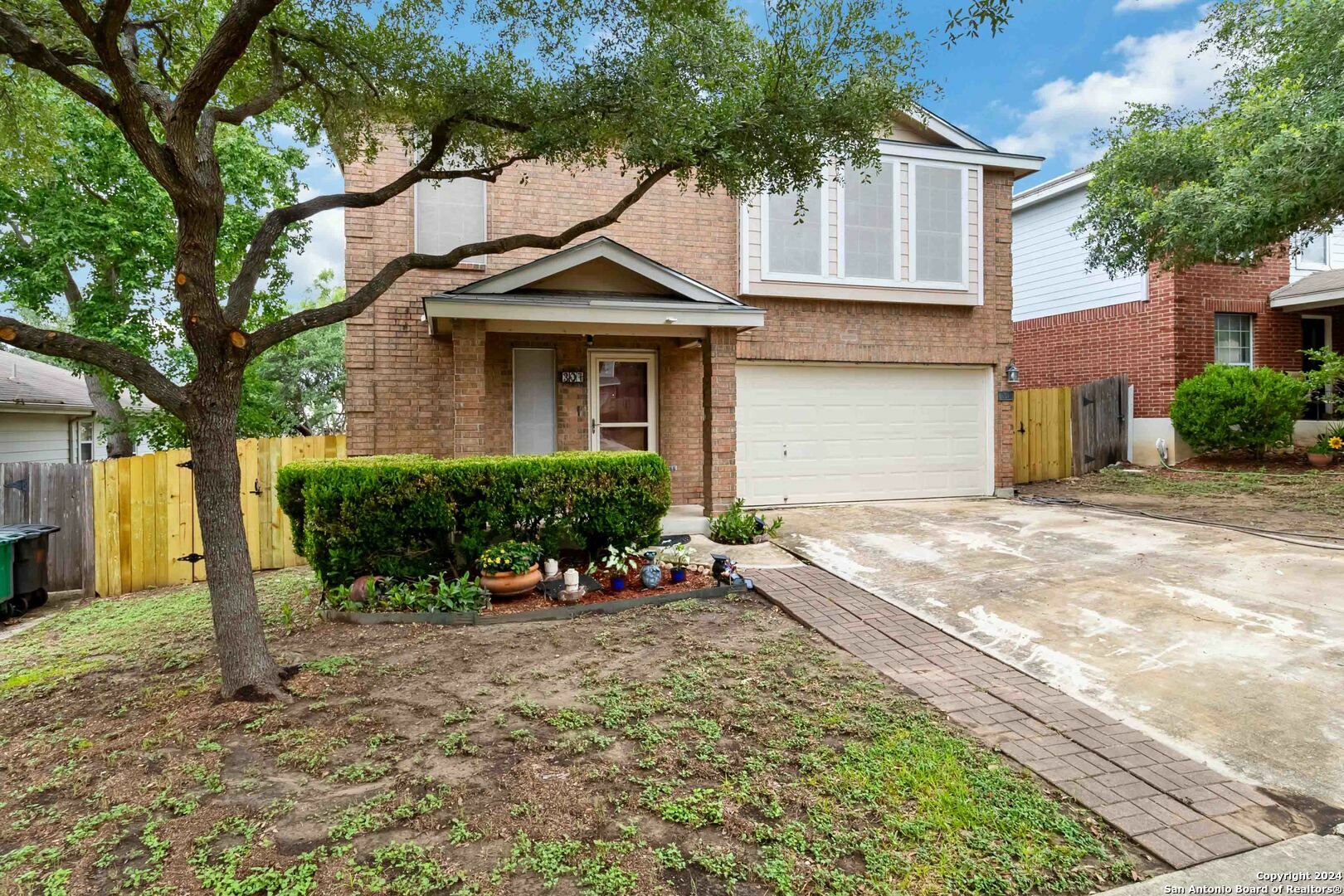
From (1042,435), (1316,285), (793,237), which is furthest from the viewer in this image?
(1316,285)

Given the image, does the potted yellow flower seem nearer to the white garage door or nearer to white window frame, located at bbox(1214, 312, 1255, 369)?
the white garage door

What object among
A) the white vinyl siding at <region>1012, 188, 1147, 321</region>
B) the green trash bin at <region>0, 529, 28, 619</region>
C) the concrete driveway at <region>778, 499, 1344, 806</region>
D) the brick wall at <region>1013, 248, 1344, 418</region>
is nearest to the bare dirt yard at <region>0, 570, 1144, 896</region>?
the concrete driveway at <region>778, 499, 1344, 806</region>

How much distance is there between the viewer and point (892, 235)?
1074cm

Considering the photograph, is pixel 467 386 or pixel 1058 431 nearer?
pixel 467 386

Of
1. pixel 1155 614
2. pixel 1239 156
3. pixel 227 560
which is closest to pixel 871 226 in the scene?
pixel 1239 156

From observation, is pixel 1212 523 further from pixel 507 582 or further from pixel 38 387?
pixel 38 387

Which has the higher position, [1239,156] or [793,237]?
[1239,156]

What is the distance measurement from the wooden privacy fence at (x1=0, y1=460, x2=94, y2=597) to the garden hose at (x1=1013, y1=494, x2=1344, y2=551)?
42.3 feet

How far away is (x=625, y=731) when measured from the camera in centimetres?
359

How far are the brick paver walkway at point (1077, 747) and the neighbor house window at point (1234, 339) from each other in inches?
509

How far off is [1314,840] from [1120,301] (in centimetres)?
1409

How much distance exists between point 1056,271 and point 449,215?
13462mm

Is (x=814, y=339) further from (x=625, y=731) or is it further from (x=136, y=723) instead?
(x=136, y=723)

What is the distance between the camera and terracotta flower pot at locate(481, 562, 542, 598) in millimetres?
5797
